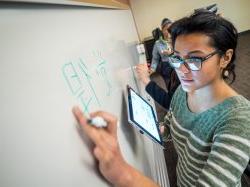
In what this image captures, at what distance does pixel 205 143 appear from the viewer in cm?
83

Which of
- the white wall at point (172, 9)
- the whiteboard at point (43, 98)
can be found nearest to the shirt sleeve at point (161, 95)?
the whiteboard at point (43, 98)

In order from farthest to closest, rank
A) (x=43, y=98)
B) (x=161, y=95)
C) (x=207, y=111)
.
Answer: (x=161, y=95) → (x=207, y=111) → (x=43, y=98)

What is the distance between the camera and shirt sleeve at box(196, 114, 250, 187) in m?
0.64

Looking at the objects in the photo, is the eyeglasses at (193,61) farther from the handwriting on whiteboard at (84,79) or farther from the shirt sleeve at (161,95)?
the shirt sleeve at (161,95)

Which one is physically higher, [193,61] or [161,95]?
[193,61]

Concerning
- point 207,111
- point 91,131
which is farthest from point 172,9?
point 91,131

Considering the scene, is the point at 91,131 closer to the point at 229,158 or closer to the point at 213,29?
the point at 229,158

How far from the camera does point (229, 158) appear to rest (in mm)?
648

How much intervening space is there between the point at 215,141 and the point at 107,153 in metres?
0.36

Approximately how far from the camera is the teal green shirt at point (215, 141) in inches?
25.6

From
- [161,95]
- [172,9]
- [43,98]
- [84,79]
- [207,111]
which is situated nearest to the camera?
[43,98]

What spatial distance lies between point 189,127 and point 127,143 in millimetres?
262

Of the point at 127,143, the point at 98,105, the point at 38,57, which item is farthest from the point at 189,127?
the point at 38,57

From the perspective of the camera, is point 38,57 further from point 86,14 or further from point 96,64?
point 86,14
